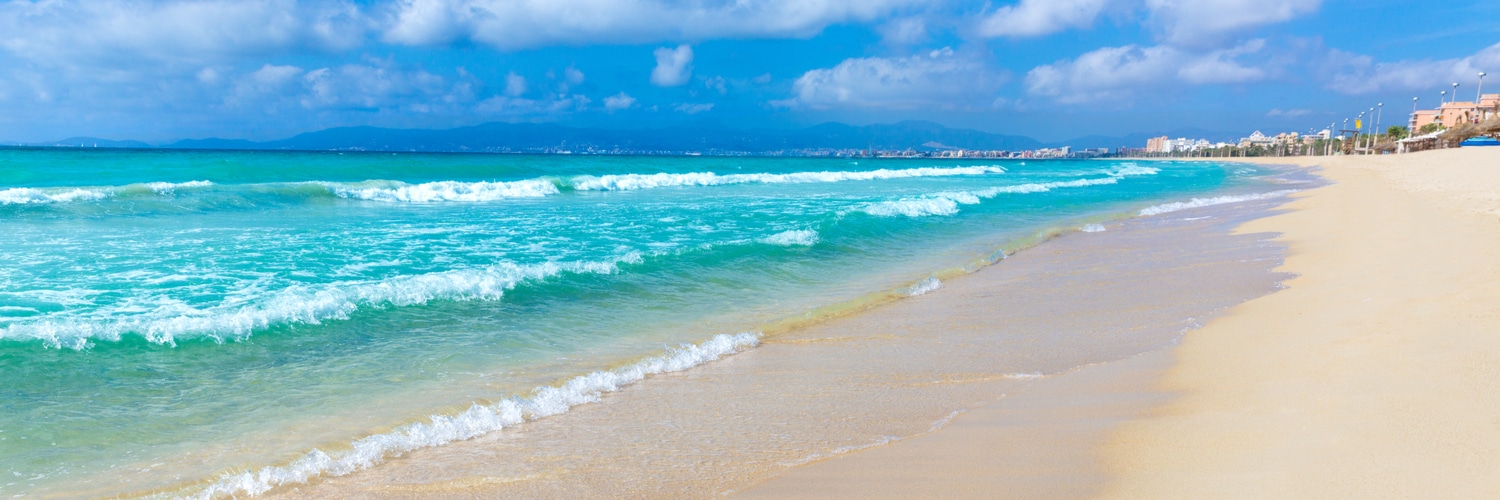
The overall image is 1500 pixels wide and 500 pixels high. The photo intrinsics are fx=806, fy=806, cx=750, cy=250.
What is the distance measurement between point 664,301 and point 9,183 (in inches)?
1248

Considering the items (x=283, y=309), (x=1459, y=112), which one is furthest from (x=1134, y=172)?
(x=1459, y=112)

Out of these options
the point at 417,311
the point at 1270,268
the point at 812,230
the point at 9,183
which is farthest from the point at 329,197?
the point at 1270,268

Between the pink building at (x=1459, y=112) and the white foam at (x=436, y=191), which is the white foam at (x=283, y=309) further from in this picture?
the pink building at (x=1459, y=112)

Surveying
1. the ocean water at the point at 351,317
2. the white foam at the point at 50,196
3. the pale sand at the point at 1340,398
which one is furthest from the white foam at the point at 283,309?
the white foam at the point at 50,196

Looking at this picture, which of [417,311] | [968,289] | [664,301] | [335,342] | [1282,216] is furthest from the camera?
[1282,216]

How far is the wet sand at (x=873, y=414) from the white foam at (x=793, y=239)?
453 cm

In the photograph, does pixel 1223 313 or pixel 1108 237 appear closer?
pixel 1223 313

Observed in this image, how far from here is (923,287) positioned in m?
9.02

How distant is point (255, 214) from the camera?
17.8 metres

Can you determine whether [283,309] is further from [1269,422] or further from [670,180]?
[670,180]

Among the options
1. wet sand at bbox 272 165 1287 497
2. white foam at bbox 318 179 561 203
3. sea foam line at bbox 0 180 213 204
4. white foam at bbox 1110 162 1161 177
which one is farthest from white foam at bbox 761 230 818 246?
white foam at bbox 1110 162 1161 177

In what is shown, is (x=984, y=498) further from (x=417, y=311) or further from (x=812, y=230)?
(x=812, y=230)

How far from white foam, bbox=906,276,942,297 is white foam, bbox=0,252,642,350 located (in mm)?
3486

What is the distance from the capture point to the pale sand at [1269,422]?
3.01 meters
